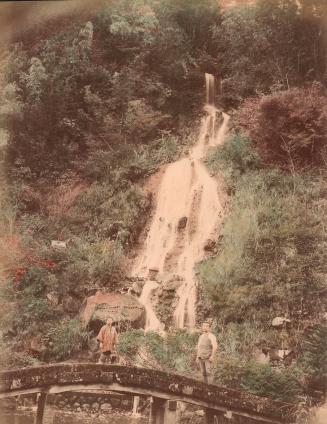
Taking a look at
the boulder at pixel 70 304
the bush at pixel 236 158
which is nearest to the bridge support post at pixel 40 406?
the boulder at pixel 70 304

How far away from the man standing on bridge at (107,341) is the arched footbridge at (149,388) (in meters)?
0.32

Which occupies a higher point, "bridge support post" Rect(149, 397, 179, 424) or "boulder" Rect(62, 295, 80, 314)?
"boulder" Rect(62, 295, 80, 314)

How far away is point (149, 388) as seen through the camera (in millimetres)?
6434

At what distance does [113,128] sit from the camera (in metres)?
8.46

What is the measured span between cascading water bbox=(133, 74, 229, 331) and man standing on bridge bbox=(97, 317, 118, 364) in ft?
1.35

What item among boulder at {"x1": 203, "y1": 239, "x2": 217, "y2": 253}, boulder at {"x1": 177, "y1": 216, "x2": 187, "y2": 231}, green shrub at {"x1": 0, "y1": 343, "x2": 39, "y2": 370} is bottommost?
green shrub at {"x1": 0, "y1": 343, "x2": 39, "y2": 370}

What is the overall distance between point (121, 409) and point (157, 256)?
1.94 metres

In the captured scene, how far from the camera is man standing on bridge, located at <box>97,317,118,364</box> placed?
6840 millimetres

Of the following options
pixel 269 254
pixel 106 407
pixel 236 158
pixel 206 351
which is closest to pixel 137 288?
pixel 206 351

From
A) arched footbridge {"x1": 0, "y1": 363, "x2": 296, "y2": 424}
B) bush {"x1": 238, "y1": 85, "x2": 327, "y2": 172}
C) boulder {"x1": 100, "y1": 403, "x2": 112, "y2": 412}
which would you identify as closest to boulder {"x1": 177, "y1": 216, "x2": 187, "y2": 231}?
bush {"x1": 238, "y1": 85, "x2": 327, "y2": 172}

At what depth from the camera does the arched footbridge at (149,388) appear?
6.24m

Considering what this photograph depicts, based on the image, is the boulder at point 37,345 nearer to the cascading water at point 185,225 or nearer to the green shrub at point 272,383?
the cascading water at point 185,225

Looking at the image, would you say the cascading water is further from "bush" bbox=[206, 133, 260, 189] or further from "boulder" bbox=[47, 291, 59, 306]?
"boulder" bbox=[47, 291, 59, 306]

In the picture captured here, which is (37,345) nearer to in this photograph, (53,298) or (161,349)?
(53,298)
